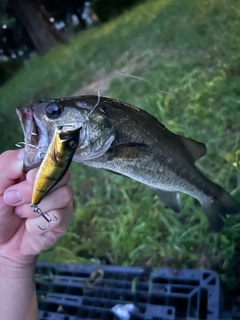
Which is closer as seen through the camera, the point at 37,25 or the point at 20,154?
the point at 20,154

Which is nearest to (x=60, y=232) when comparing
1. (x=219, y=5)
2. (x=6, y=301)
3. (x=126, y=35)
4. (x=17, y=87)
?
(x=6, y=301)

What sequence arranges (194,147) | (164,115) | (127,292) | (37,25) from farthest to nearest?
(37,25), (164,115), (127,292), (194,147)

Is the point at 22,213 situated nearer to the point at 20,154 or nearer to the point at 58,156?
the point at 20,154

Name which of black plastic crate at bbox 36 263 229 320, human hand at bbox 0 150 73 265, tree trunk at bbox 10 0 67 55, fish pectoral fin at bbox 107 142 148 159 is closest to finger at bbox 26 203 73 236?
human hand at bbox 0 150 73 265

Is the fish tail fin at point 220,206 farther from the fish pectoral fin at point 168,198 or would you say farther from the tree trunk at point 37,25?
the tree trunk at point 37,25

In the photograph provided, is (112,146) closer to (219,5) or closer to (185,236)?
(185,236)

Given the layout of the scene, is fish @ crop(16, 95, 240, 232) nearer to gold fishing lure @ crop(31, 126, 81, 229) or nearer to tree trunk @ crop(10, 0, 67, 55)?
gold fishing lure @ crop(31, 126, 81, 229)

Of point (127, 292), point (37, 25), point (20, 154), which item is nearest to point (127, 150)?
point (20, 154)
